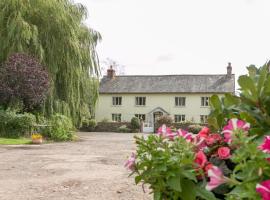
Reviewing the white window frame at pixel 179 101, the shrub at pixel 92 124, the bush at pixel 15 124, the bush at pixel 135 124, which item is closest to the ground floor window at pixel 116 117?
the shrub at pixel 92 124

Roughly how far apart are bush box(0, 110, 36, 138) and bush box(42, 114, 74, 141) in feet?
3.19

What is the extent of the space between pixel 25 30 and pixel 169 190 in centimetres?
2166

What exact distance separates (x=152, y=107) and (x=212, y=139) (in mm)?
44291

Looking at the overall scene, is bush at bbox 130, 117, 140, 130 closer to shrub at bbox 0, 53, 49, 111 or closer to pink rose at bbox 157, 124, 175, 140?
shrub at bbox 0, 53, 49, 111

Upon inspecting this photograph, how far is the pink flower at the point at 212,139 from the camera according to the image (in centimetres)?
209

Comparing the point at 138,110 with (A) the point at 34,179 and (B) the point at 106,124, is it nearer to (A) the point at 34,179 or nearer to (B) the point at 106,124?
(B) the point at 106,124

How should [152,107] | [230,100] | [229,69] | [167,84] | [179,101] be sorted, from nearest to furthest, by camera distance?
[230,100] < [179,101] < [229,69] < [152,107] < [167,84]

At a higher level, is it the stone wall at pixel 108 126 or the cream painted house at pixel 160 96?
the cream painted house at pixel 160 96

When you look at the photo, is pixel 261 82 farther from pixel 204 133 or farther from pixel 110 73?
pixel 110 73

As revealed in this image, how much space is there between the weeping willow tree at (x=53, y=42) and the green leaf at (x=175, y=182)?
21652 mm

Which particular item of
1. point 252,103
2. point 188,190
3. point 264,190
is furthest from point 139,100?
point 264,190

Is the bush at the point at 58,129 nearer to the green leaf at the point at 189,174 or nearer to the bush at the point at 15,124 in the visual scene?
the bush at the point at 15,124

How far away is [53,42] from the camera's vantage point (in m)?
23.7

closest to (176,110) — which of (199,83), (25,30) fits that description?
(199,83)
